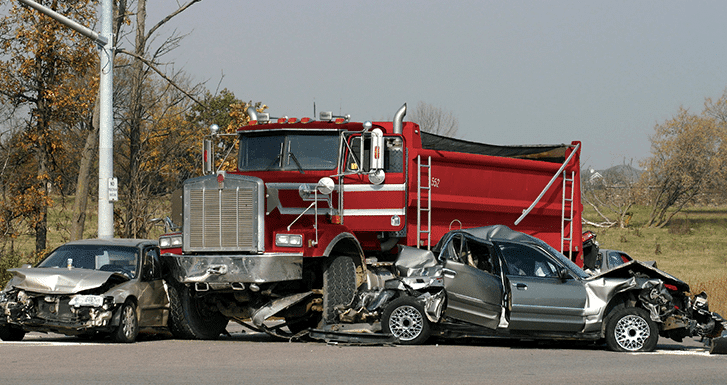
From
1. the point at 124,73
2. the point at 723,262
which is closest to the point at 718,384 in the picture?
the point at 723,262

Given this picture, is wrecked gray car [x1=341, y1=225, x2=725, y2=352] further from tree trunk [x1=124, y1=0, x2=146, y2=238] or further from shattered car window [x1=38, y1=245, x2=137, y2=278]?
tree trunk [x1=124, y1=0, x2=146, y2=238]

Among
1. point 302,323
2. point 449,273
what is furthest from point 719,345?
point 302,323

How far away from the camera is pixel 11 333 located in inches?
518

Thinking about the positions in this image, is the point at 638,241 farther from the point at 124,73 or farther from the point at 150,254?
the point at 150,254

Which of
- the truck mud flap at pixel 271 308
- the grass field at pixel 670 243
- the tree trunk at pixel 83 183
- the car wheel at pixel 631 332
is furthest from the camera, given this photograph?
the grass field at pixel 670 243

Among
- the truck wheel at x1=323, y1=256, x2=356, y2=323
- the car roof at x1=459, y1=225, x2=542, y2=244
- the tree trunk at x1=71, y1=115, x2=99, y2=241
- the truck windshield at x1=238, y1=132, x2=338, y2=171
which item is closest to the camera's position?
the truck wheel at x1=323, y1=256, x2=356, y2=323

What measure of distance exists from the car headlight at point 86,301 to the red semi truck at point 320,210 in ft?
3.70

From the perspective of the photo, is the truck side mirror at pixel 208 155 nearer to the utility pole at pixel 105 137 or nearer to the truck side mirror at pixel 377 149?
the truck side mirror at pixel 377 149

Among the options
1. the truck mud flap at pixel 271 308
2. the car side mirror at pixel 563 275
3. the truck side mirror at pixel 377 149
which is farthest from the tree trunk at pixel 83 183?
the car side mirror at pixel 563 275

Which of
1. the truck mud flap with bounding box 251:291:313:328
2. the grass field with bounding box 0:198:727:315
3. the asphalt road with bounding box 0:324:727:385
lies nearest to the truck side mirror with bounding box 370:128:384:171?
the truck mud flap with bounding box 251:291:313:328

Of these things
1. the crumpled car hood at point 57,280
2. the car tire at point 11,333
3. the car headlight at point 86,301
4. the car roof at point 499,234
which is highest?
the car roof at point 499,234

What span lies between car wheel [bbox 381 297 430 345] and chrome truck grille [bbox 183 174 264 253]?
204cm

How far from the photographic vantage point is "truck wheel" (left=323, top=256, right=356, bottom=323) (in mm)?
13000

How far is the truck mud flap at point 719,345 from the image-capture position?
40.5 feet
